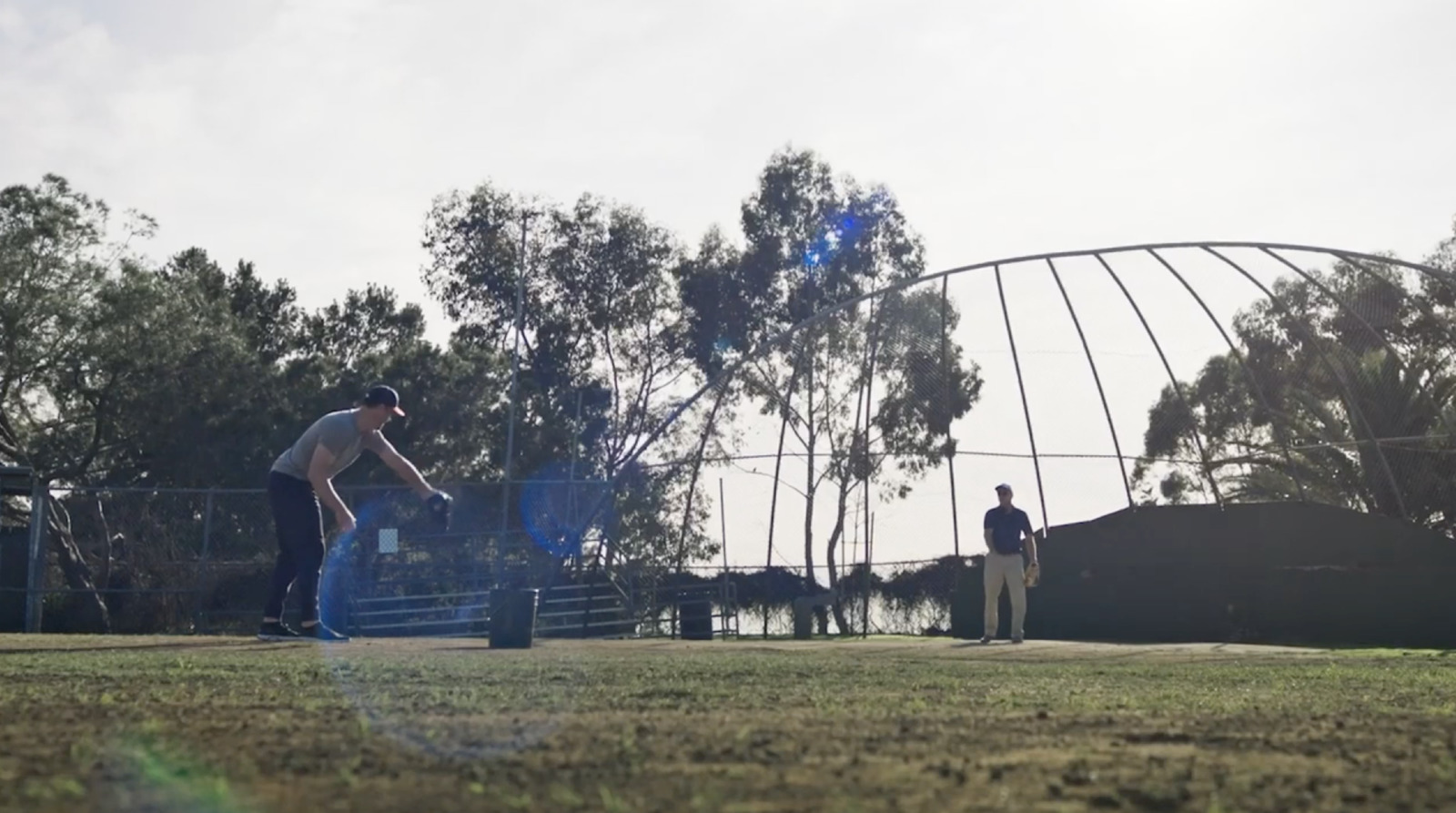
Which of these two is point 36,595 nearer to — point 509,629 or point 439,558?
point 439,558

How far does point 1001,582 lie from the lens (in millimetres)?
17391

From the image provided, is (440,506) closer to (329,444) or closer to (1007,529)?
(329,444)

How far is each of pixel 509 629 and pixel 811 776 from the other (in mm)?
9386

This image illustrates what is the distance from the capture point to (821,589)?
83.5 ft

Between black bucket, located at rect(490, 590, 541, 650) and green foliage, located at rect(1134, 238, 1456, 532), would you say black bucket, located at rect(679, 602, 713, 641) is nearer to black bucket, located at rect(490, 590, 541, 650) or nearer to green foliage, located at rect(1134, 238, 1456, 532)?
green foliage, located at rect(1134, 238, 1456, 532)

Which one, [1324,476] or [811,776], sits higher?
[1324,476]

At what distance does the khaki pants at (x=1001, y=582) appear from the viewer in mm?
17094

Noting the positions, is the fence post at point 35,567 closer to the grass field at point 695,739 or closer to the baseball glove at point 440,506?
the baseball glove at point 440,506

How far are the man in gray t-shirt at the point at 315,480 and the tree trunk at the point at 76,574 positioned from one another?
9085 mm

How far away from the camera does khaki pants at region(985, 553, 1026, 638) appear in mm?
17094

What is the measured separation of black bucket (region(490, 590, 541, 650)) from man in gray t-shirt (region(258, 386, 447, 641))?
1.93m

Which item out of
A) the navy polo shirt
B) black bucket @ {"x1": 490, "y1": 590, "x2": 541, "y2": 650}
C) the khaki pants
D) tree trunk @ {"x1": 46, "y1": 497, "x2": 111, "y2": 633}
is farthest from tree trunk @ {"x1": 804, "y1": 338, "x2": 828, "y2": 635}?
black bucket @ {"x1": 490, "y1": 590, "x2": 541, "y2": 650}

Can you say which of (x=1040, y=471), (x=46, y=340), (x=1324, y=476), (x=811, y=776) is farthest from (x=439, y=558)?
(x=811, y=776)

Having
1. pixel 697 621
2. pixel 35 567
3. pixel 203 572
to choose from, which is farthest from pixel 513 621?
pixel 697 621
